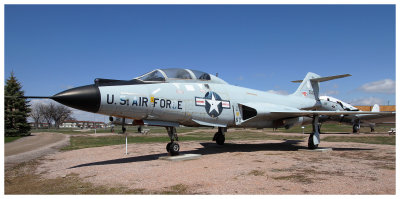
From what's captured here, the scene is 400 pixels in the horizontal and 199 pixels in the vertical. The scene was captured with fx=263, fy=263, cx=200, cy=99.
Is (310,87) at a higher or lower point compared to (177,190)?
higher

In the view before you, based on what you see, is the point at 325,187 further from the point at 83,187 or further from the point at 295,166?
the point at 83,187

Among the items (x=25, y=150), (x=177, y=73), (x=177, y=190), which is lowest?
(x=25, y=150)

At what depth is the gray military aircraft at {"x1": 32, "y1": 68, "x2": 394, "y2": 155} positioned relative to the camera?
7.84 m

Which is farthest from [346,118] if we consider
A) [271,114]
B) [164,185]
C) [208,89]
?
[164,185]

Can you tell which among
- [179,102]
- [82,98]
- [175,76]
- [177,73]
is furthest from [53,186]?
[177,73]

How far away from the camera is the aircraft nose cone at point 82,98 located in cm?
723

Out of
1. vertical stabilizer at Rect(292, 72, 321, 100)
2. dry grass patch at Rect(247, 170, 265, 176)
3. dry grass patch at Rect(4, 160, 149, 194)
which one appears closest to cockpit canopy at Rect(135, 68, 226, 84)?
dry grass patch at Rect(4, 160, 149, 194)

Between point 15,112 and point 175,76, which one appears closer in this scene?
point 175,76

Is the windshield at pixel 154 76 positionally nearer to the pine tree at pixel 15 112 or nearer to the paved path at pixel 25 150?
the paved path at pixel 25 150

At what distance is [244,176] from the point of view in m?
6.53

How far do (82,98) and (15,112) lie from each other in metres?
37.0

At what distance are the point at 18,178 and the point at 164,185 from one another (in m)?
4.53

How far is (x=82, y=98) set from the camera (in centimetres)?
735

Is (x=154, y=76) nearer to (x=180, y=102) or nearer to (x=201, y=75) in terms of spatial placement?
(x=180, y=102)
